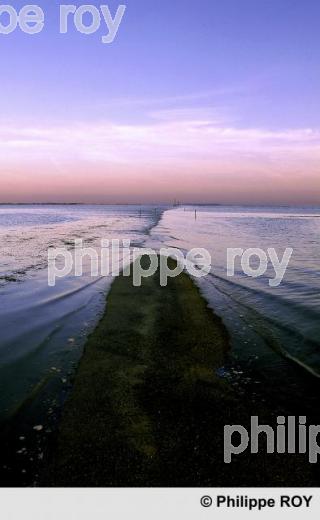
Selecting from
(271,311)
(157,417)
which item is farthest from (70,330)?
(271,311)

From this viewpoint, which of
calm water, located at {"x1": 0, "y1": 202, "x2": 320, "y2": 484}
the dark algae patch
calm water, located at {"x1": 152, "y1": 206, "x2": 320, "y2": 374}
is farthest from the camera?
calm water, located at {"x1": 152, "y1": 206, "x2": 320, "y2": 374}

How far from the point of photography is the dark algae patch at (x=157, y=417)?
403 cm

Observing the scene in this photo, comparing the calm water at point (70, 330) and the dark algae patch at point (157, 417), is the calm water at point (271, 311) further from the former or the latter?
the dark algae patch at point (157, 417)

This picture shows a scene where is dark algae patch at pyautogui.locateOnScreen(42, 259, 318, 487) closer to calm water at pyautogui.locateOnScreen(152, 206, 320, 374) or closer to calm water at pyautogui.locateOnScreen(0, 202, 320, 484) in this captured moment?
calm water at pyautogui.locateOnScreen(0, 202, 320, 484)

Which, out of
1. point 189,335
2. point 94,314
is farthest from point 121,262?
point 189,335

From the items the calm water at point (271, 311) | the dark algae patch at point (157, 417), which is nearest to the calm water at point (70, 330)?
the calm water at point (271, 311)

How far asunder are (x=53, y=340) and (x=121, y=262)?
35.8 ft

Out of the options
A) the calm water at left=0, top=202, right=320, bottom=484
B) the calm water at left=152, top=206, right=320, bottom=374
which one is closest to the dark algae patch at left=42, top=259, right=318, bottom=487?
the calm water at left=0, top=202, right=320, bottom=484

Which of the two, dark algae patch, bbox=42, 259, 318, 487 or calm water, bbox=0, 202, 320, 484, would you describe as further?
calm water, bbox=0, 202, 320, 484

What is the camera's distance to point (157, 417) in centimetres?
506

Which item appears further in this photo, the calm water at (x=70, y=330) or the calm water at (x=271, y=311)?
the calm water at (x=271, y=311)

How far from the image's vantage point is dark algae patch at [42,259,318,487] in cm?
403

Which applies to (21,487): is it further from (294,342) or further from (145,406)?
(294,342)

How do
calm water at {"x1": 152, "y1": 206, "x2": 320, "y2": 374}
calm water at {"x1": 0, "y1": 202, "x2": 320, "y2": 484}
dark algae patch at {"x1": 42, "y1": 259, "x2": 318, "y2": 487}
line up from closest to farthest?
dark algae patch at {"x1": 42, "y1": 259, "x2": 318, "y2": 487} → calm water at {"x1": 0, "y1": 202, "x2": 320, "y2": 484} → calm water at {"x1": 152, "y1": 206, "x2": 320, "y2": 374}
